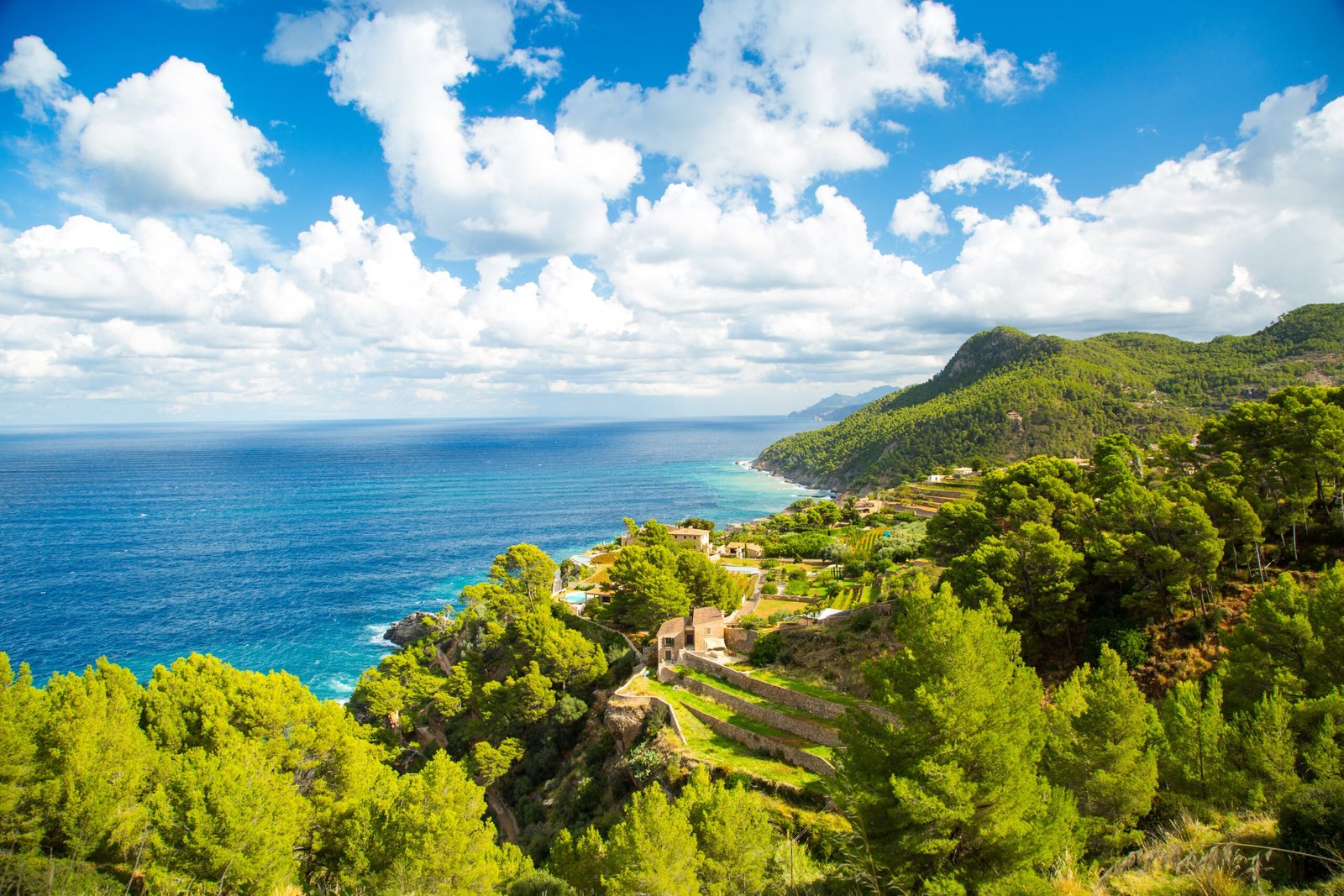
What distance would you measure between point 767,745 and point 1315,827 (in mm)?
17031

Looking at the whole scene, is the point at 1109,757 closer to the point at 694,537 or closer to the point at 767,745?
the point at 767,745

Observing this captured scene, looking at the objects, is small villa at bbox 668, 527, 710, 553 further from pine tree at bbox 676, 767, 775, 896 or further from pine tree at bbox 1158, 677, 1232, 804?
pine tree at bbox 1158, 677, 1232, 804

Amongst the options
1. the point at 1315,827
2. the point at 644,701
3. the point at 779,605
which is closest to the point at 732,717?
the point at 644,701

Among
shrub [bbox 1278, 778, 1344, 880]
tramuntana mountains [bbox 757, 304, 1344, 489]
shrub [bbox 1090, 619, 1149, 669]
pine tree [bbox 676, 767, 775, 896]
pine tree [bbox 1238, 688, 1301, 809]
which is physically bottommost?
pine tree [bbox 676, 767, 775, 896]

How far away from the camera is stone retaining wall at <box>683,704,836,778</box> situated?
75.5 feet

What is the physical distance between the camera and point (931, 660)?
14570 millimetres

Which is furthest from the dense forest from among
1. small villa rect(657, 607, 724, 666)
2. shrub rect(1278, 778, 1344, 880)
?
small villa rect(657, 607, 724, 666)

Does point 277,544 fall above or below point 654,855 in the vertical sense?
below

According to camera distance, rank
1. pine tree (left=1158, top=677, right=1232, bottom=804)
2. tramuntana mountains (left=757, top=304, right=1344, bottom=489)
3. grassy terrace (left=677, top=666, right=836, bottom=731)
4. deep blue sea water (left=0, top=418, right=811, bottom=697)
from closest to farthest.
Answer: pine tree (left=1158, top=677, right=1232, bottom=804) → grassy terrace (left=677, top=666, right=836, bottom=731) → deep blue sea water (left=0, top=418, right=811, bottom=697) → tramuntana mountains (left=757, top=304, right=1344, bottom=489)

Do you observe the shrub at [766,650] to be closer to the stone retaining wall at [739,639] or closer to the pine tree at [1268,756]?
the stone retaining wall at [739,639]

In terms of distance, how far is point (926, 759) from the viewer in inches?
532

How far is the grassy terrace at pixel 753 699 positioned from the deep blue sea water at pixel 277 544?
2704 cm

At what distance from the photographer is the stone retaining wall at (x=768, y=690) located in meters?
25.9

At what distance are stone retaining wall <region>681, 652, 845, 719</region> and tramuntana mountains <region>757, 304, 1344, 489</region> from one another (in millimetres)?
83969
